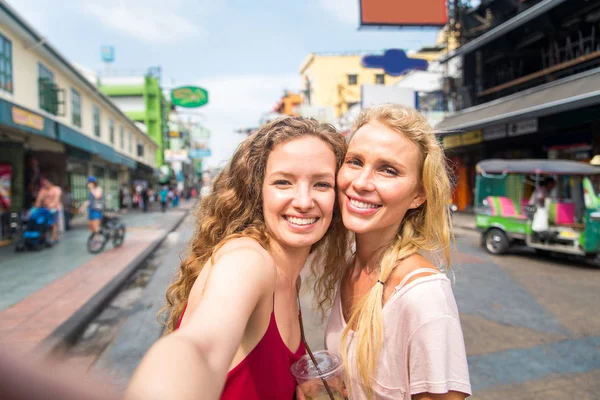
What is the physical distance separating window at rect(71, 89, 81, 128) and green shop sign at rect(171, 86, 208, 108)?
3.83m

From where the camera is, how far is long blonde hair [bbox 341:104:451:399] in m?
1.53

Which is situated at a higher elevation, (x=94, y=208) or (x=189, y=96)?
(x=189, y=96)

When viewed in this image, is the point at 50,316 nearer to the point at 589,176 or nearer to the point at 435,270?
the point at 435,270

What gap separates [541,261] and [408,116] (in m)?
8.76

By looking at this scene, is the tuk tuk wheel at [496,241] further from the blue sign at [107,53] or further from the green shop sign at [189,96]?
the blue sign at [107,53]

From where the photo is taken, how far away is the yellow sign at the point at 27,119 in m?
8.54

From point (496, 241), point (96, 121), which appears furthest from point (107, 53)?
point (496, 241)

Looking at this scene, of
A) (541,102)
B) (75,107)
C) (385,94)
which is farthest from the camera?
(75,107)

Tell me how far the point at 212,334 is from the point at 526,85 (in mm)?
17528

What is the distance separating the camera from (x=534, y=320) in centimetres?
498

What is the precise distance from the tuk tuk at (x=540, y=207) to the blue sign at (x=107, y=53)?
4215cm

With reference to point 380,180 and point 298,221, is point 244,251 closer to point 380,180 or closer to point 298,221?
point 298,221

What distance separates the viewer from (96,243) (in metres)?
9.87

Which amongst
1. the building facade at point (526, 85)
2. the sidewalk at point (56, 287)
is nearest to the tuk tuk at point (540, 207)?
the building facade at point (526, 85)
